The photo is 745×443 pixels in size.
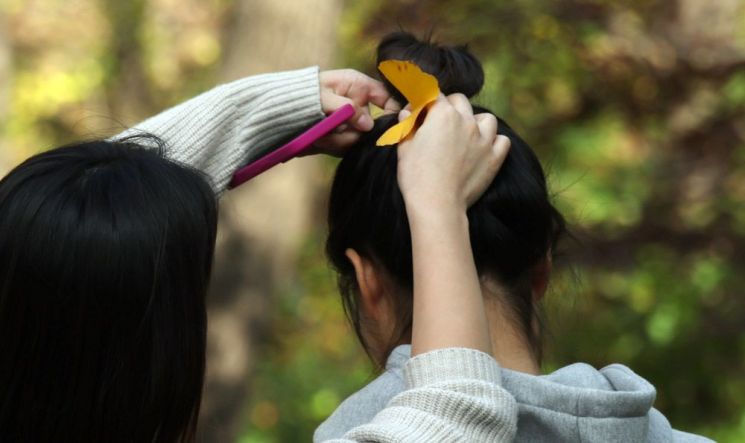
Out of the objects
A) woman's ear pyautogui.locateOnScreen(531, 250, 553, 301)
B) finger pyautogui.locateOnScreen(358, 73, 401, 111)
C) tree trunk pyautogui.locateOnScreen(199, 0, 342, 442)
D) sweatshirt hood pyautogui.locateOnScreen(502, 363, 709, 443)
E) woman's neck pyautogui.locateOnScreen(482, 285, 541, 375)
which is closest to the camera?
sweatshirt hood pyautogui.locateOnScreen(502, 363, 709, 443)

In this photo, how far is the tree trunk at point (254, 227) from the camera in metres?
5.73

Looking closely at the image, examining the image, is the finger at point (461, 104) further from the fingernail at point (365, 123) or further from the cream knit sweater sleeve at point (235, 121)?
the cream knit sweater sleeve at point (235, 121)

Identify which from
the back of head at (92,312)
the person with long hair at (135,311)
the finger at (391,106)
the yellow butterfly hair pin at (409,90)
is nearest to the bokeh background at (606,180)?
the finger at (391,106)

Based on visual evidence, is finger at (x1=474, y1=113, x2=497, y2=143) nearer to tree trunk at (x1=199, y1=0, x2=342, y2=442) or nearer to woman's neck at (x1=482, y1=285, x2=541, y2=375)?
woman's neck at (x1=482, y1=285, x2=541, y2=375)

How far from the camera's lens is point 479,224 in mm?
1930

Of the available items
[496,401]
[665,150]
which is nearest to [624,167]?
[665,150]

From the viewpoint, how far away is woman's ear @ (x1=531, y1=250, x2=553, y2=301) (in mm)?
2025

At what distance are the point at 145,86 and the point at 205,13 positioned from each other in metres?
1.06

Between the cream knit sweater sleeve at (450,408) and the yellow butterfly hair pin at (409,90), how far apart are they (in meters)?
0.40

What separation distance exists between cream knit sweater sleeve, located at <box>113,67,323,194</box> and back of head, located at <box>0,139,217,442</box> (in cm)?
47

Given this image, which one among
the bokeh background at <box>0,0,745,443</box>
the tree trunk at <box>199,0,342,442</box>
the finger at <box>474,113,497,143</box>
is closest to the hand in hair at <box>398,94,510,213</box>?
the finger at <box>474,113,497,143</box>

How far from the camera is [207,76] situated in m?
11.0

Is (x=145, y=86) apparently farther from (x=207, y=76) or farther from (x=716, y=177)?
(x=716, y=177)

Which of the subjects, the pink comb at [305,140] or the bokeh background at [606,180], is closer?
the pink comb at [305,140]
